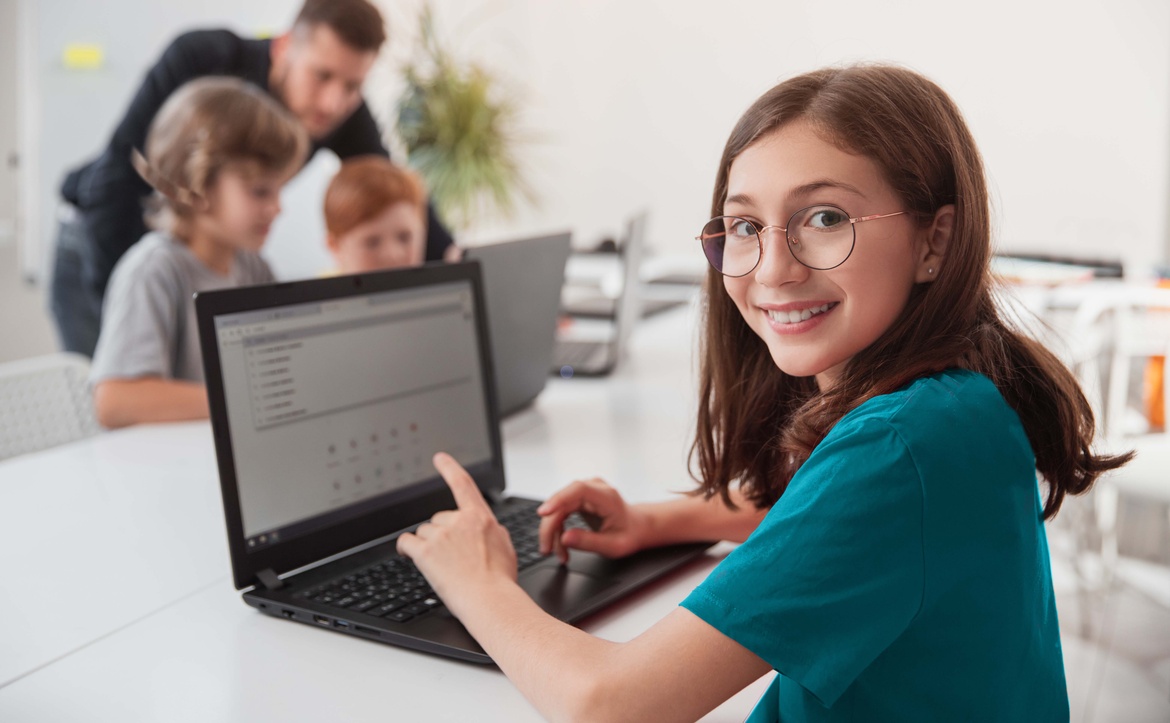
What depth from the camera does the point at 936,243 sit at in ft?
2.70

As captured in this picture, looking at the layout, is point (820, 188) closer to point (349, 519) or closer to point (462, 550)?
point (462, 550)

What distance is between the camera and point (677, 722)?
688 mm

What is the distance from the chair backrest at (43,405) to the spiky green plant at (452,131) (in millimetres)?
2791

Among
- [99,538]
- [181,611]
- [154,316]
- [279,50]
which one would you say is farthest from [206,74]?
[181,611]

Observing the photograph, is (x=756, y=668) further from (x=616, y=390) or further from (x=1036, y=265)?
(x=1036, y=265)

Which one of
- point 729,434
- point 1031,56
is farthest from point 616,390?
point 1031,56

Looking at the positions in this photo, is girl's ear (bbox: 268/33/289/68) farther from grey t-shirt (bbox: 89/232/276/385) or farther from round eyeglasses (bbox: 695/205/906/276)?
round eyeglasses (bbox: 695/205/906/276)

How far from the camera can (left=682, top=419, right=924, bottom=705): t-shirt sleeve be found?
2.14ft

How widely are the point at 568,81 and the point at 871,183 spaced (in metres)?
4.46

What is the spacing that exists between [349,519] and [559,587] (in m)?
0.24

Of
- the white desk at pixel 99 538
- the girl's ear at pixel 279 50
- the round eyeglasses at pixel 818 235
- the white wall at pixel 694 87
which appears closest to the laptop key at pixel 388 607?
the white desk at pixel 99 538

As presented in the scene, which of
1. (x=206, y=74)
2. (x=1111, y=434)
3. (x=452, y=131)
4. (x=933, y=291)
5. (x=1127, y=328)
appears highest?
(x=206, y=74)

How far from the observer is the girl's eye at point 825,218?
0.79 m

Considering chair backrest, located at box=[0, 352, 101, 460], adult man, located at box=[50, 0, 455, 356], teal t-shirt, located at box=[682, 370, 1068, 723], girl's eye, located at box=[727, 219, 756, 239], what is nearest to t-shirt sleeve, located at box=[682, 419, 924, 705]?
teal t-shirt, located at box=[682, 370, 1068, 723]
